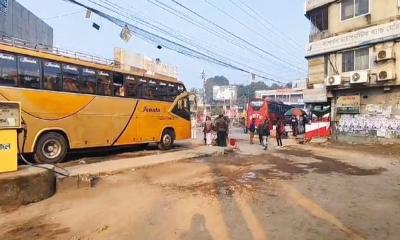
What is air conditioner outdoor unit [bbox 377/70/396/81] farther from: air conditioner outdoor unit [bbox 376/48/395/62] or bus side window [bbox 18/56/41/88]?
bus side window [bbox 18/56/41/88]

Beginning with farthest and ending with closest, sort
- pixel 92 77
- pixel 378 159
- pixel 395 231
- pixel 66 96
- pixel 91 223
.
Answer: pixel 378 159
pixel 92 77
pixel 66 96
pixel 91 223
pixel 395 231

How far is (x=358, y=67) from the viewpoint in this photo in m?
23.9

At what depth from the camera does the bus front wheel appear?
18875 mm

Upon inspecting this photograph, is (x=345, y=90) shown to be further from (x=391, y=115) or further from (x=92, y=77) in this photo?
(x=92, y=77)

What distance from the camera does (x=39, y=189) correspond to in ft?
28.4

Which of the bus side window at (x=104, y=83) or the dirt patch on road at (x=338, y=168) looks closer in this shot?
the dirt patch on road at (x=338, y=168)

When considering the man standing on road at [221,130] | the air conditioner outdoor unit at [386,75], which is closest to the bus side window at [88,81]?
the man standing on road at [221,130]

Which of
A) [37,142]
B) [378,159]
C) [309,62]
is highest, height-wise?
[309,62]

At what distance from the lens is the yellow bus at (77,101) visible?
1224cm

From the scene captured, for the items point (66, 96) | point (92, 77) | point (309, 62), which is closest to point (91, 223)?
point (66, 96)

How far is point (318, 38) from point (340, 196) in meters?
20.0

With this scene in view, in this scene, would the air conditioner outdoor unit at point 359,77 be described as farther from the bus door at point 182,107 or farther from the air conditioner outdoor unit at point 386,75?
the bus door at point 182,107

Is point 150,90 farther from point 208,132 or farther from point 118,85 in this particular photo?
point 208,132

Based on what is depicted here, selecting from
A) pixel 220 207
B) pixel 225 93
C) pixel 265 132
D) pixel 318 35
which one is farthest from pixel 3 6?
pixel 225 93
